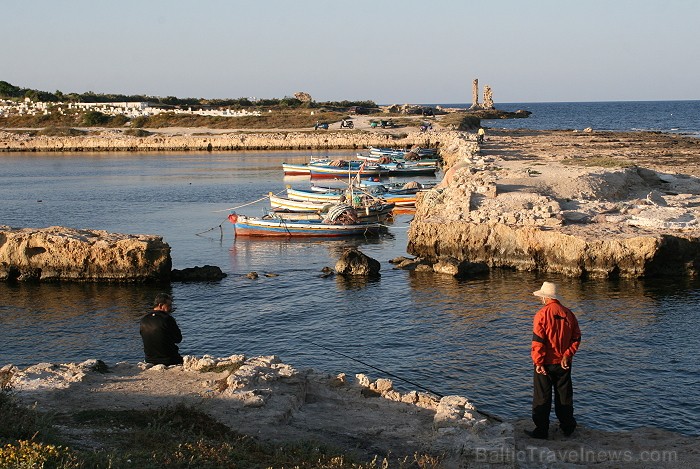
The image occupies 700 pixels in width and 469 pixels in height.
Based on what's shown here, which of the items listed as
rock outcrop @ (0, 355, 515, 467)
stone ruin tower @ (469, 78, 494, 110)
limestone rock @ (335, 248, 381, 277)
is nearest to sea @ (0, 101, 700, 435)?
limestone rock @ (335, 248, 381, 277)

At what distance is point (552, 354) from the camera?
11.5 m

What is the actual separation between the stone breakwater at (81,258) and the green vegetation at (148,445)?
59.0ft

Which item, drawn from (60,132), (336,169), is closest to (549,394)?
(336,169)

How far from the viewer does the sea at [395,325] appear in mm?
16625

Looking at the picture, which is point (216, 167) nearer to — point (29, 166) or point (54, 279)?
point (29, 166)

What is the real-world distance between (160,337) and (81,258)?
16068mm

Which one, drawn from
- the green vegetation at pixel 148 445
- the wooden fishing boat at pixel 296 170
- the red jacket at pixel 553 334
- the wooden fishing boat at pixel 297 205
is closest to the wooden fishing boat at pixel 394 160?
the wooden fishing boat at pixel 296 170

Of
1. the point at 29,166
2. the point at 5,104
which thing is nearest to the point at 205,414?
the point at 29,166

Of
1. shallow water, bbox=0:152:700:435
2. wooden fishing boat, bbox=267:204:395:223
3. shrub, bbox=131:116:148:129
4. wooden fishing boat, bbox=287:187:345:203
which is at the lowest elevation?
shallow water, bbox=0:152:700:435

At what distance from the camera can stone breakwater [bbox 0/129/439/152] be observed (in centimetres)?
9281

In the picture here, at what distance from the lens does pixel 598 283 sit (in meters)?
26.5

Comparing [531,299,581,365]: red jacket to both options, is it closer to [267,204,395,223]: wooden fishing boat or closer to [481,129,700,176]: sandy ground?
[267,204,395,223]: wooden fishing boat

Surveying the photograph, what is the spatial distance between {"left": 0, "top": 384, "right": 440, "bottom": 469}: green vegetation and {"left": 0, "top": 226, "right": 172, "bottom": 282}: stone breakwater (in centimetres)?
1799

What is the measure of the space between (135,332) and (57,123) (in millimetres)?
110539
